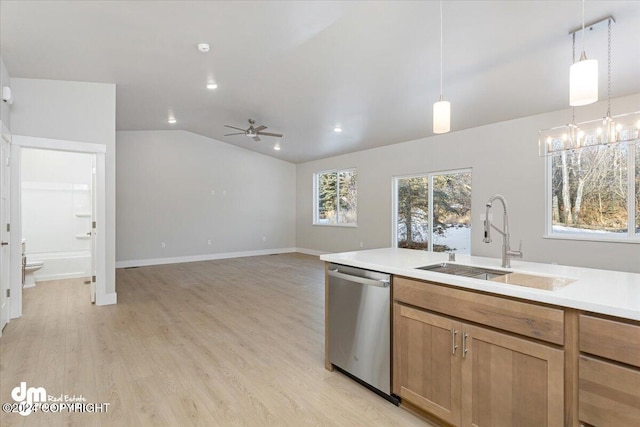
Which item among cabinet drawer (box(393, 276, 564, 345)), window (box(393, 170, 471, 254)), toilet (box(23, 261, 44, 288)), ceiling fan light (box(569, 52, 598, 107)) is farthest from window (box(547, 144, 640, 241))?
toilet (box(23, 261, 44, 288))

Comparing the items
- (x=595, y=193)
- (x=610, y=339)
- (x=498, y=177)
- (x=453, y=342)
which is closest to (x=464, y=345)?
(x=453, y=342)

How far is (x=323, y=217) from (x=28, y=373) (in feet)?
24.3

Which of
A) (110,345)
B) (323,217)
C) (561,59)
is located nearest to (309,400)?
(110,345)

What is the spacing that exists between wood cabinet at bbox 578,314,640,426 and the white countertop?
7 centimetres

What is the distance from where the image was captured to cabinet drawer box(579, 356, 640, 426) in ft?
4.15

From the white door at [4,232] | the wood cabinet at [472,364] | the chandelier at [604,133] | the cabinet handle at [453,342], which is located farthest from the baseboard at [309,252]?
the cabinet handle at [453,342]

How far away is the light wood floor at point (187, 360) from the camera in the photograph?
212 cm

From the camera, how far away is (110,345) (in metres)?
3.23

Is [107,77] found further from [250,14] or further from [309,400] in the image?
[309,400]

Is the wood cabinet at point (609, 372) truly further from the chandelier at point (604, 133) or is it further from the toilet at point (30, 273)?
the toilet at point (30, 273)

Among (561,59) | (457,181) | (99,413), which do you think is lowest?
(99,413)

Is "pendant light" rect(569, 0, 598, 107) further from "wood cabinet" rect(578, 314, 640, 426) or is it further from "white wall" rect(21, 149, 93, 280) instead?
"white wall" rect(21, 149, 93, 280)

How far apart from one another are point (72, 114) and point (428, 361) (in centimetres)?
504

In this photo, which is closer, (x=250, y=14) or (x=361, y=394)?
(x=361, y=394)
